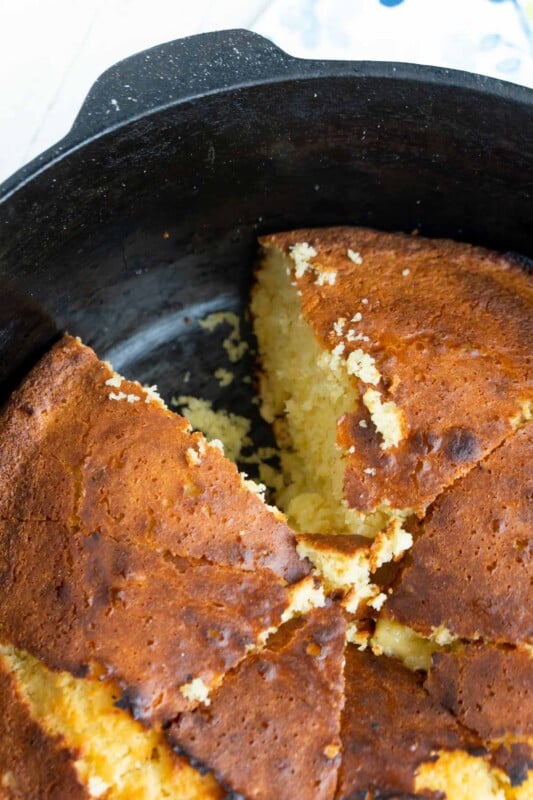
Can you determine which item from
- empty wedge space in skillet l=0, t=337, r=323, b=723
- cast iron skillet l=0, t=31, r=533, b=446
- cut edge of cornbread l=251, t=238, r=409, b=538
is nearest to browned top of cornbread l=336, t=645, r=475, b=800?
empty wedge space in skillet l=0, t=337, r=323, b=723

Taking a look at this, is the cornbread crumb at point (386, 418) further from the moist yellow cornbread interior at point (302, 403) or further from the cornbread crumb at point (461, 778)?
the cornbread crumb at point (461, 778)

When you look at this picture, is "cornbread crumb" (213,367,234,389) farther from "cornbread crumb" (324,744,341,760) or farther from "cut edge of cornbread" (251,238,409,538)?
"cornbread crumb" (324,744,341,760)

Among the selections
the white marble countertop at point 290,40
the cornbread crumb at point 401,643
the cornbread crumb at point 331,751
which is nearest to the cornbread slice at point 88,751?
the cornbread crumb at point 331,751

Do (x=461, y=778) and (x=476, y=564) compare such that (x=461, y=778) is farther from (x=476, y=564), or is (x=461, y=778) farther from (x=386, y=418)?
(x=386, y=418)

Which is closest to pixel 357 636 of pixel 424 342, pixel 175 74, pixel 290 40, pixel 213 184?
pixel 424 342

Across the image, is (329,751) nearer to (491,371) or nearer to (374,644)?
(374,644)
